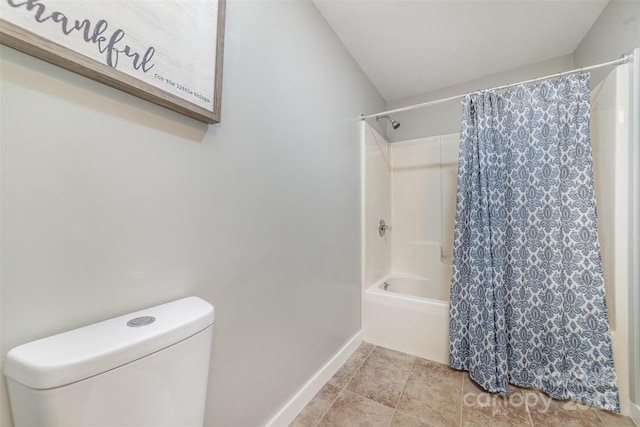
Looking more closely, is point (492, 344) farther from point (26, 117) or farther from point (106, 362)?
point (26, 117)

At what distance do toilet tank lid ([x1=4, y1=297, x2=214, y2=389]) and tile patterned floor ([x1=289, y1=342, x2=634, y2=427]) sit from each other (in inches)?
41.0

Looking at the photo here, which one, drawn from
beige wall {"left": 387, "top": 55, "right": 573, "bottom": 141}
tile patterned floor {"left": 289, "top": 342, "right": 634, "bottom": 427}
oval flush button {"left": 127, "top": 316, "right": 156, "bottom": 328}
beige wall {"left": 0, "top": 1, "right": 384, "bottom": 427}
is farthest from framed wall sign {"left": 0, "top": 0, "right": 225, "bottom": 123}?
beige wall {"left": 387, "top": 55, "right": 573, "bottom": 141}

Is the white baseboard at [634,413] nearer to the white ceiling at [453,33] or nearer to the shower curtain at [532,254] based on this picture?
the shower curtain at [532,254]

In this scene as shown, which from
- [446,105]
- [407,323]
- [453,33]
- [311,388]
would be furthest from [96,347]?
[446,105]

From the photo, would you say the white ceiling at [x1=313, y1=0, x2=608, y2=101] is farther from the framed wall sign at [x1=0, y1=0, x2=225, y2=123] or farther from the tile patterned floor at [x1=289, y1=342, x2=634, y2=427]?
the tile patterned floor at [x1=289, y1=342, x2=634, y2=427]

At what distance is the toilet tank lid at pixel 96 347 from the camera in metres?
0.46

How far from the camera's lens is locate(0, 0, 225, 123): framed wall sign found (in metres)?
0.52

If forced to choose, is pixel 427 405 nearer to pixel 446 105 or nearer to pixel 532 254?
pixel 532 254

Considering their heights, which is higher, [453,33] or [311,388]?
[453,33]

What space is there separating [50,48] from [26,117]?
0.53ft

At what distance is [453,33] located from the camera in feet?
5.88

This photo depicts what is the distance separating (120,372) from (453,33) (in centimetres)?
252

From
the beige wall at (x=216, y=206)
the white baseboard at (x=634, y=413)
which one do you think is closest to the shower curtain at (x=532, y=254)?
the white baseboard at (x=634, y=413)

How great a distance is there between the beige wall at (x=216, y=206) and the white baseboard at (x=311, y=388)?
0.15ft
